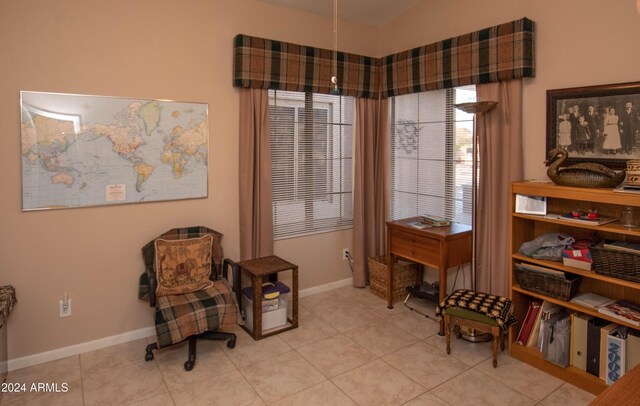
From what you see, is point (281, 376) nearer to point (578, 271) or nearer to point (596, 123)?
point (578, 271)

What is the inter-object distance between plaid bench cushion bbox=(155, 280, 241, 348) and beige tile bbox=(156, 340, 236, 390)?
0.22 meters

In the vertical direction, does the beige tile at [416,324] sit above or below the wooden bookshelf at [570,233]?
below

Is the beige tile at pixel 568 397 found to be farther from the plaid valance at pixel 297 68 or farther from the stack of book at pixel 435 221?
the plaid valance at pixel 297 68

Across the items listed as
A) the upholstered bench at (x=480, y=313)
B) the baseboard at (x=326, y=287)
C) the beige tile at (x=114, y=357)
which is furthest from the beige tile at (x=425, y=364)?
the beige tile at (x=114, y=357)

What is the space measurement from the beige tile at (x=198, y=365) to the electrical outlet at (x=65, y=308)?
708 millimetres

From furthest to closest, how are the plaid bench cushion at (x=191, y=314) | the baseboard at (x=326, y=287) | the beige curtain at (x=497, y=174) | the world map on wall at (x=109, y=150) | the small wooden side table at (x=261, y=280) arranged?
the baseboard at (x=326, y=287)
the small wooden side table at (x=261, y=280)
the beige curtain at (x=497, y=174)
the world map on wall at (x=109, y=150)
the plaid bench cushion at (x=191, y=314)

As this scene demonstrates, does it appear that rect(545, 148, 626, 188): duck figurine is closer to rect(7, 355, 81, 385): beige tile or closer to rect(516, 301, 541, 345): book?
rect(516, 301, 541, 345): book

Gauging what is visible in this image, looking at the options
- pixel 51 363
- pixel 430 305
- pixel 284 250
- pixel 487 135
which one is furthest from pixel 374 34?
pixel 51 363

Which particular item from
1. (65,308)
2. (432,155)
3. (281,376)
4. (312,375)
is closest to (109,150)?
(65,308)

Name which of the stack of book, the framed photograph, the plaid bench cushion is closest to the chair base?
the plaid bench cushion

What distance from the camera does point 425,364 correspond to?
112 inches

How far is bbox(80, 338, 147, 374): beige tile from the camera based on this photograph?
2830 mm

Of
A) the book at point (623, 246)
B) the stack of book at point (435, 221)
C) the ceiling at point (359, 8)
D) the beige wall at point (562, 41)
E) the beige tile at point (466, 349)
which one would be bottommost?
the beige tile at point (466, 349)

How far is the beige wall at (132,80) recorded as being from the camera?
8.79 ft
